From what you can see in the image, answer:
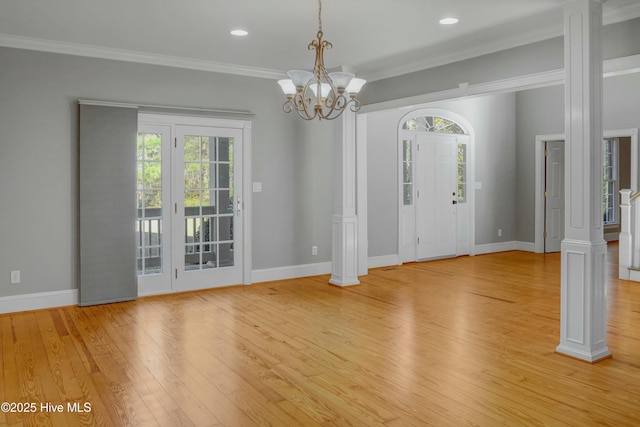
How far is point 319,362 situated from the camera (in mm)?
3631

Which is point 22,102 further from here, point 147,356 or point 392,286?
point 392,286

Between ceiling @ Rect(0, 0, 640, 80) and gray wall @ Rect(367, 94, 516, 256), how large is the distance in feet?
6.09

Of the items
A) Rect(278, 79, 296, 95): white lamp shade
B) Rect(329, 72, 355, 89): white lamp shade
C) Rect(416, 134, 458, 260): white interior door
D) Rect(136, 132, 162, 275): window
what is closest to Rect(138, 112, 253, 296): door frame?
Rect(136, 132, 162, 275): window

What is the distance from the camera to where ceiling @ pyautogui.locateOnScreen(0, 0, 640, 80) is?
4004 millimetres

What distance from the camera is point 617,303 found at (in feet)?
17.5

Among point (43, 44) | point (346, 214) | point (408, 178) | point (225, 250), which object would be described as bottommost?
point (225, 250)

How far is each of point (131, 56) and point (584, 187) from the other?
463 centimetres

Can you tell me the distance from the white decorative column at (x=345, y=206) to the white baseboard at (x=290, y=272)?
525 millimetres

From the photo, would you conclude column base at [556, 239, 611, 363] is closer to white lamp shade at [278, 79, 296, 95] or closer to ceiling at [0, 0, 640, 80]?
ceiling at [0, 0, 640, 80]

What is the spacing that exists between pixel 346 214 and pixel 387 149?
1705mm

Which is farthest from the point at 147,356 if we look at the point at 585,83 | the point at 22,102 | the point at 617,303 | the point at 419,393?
the point at 617,303

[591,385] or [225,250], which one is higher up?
[225,250]

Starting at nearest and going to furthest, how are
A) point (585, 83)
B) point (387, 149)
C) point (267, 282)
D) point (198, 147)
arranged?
point (585, 83), point (198, 147), point (267, 282), point (387, 149)

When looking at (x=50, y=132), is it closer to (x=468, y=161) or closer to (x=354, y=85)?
(x=354, y=85)
